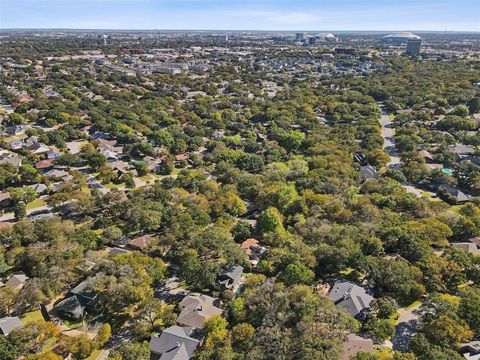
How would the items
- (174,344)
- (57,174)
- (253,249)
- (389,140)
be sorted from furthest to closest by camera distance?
(389,140), (57,174), (253,249), (174,344)

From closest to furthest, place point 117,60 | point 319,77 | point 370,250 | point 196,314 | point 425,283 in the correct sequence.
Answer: point 196,314 → point 425,283 → point 370,250 → point 319,77 → point 117,60

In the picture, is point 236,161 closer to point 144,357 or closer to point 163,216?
point 163,216

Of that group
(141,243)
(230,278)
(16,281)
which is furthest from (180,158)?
(16,281)

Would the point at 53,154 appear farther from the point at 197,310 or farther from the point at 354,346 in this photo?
the point at 354,346

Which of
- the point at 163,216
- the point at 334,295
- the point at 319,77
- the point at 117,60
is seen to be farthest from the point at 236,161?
the point at 117,60

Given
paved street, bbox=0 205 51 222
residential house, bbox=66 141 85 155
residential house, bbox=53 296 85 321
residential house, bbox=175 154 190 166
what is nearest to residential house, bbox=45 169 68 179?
paved street, bbox=0 205 51 222

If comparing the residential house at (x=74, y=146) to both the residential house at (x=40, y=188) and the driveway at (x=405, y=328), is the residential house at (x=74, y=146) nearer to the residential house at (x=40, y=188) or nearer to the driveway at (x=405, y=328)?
the residential house at (x=40, y=188)

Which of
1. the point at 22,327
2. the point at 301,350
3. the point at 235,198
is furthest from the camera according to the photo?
the point at 235,198
